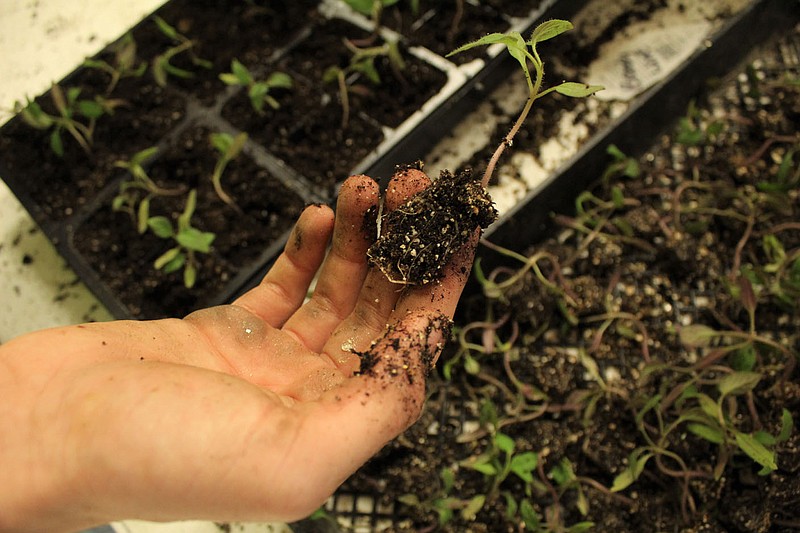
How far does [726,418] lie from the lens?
1043 millimetres

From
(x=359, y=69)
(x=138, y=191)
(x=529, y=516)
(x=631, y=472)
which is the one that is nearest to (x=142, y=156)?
(x=138, y=191)

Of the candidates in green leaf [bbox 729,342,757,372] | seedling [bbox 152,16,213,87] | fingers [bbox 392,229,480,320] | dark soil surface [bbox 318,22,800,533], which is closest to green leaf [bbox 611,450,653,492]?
dark soil surface [bbox 318,22,800,533]

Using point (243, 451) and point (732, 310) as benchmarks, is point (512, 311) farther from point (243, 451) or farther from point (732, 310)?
point (243, 451)

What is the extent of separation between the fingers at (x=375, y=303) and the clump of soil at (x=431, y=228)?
34mm

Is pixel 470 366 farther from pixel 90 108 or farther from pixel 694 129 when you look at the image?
pixel 90 108

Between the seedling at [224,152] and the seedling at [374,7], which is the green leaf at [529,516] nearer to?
the seedling at [224,152]

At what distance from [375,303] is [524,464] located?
0.43 m

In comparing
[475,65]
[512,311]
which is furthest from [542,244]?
[475,65]

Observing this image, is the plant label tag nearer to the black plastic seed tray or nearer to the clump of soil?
the black plastic seed tray

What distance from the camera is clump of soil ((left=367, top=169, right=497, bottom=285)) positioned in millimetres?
763

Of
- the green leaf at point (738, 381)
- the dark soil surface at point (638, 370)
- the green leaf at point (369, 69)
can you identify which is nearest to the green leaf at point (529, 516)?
the dark soil surface at point (638, 370)

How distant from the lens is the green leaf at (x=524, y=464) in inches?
40.7

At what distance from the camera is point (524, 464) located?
104cm

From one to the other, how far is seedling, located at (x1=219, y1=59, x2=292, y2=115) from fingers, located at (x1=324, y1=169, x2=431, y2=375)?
0.53m
